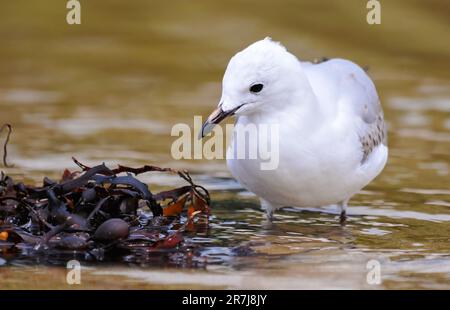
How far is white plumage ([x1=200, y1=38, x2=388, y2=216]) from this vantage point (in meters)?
5.34

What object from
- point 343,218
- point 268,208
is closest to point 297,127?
point 268,208

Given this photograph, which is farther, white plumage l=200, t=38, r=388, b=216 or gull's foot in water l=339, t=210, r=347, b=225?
gull's foot in water l=339, t=210, r=347, b=225

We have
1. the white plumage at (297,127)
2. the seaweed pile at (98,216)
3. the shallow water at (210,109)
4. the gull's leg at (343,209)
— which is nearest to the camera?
the shallow water at (210,109)

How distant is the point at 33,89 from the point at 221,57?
2.20 meters

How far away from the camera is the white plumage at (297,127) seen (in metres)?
5.34

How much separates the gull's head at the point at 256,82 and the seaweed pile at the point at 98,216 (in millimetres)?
582

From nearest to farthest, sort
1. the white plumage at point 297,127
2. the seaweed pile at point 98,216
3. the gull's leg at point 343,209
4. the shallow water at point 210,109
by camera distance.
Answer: the shallow water at point 210,109 → the seaweed pile at point 98,216 → the white plumage at point 297,127 → the gull's leg at point 343,209

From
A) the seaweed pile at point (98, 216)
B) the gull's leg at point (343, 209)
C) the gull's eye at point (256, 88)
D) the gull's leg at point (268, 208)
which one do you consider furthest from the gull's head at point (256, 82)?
the gull's leg at point (343, 209)

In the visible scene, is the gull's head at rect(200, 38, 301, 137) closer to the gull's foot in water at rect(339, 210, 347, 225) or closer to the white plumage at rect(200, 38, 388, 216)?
the white plumage at rect(200, 38, 388, 216)

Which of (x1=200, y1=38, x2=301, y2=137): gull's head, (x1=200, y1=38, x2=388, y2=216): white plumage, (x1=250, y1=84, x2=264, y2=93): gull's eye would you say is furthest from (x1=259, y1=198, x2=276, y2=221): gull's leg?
(x1=250, y1=84, x2=264, y2=93): gull's eye

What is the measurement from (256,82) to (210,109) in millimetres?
3668

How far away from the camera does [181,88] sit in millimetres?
9797

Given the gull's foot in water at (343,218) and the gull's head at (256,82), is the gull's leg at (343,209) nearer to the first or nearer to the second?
the gull's foot in water at (343,218)

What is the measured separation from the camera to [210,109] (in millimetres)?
9008
